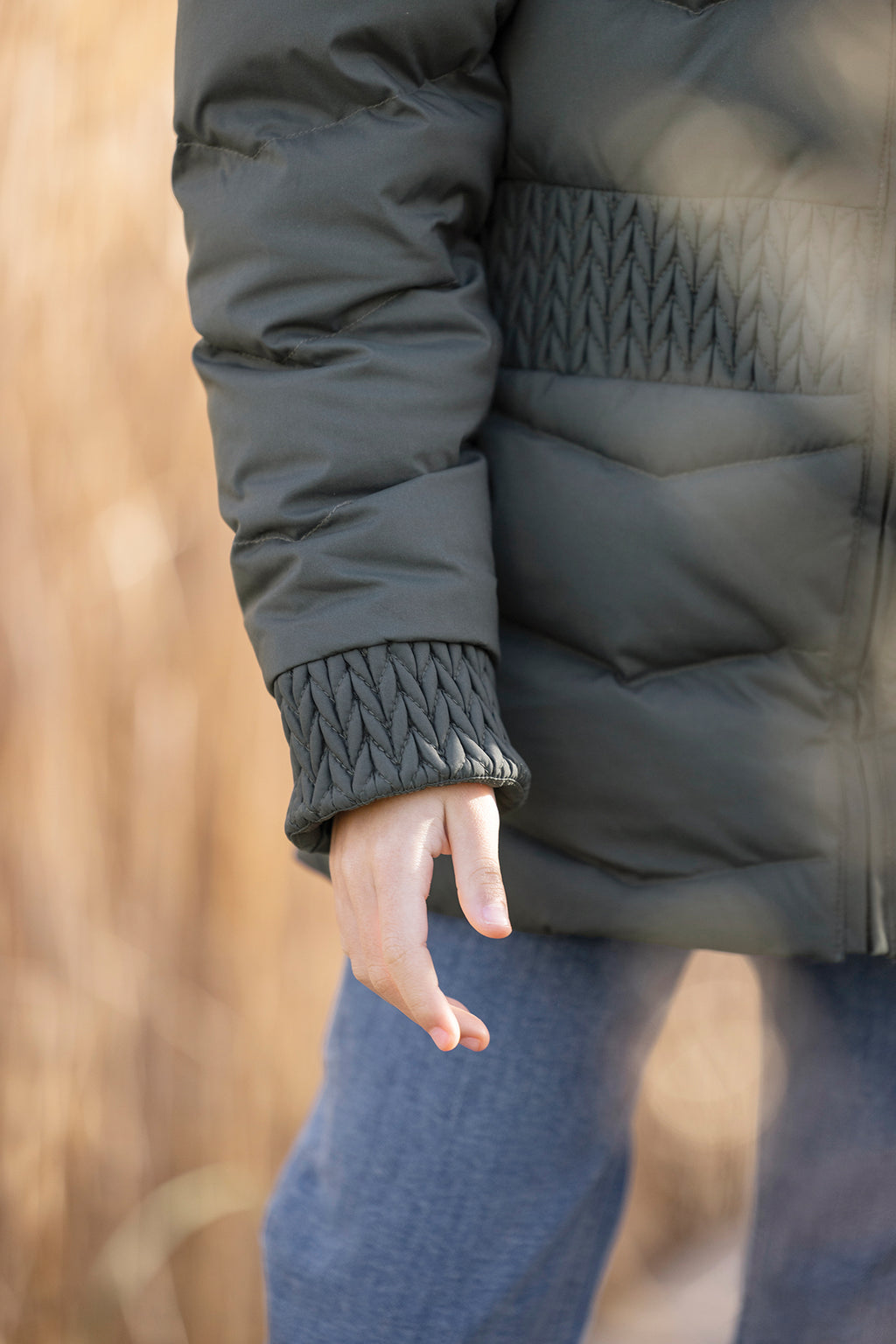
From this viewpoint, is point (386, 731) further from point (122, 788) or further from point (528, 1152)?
point (122, 788)

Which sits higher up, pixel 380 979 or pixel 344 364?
pixel 344 364

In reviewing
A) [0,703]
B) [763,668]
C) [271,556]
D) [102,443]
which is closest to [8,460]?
[102,443]

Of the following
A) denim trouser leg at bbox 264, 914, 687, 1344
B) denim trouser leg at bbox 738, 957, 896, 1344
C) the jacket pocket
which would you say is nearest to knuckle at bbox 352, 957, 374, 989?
denim trouser leg at bbox 264, 914, 687, 1344

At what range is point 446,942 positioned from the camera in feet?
2.30

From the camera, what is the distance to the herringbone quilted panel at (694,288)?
0.61 meters

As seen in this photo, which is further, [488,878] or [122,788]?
[122,788]

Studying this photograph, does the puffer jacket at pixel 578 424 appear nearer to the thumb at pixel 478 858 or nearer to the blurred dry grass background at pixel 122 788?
the thumb at pixel 478 858

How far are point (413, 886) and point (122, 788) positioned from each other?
0.88 meters

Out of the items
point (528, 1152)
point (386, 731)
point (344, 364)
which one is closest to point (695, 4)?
point (344, 364)

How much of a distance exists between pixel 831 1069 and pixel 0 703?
100 centimetres

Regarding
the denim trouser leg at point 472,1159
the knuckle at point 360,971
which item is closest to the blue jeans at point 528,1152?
the denim trouser leg at point 472,1159

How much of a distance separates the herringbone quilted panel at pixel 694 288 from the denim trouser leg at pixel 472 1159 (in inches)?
14.4

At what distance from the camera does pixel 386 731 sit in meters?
0.55

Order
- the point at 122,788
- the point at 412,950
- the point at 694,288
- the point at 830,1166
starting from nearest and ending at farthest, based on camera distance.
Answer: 1. the point at 412,950
2. the point at 694,288
3. the point at 830,1166
4. the point at 122,788
